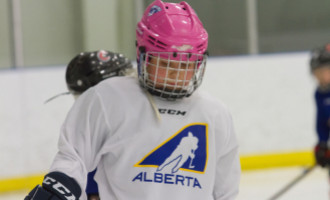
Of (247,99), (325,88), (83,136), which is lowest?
(247,99)

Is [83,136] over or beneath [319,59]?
over

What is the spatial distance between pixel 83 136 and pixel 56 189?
0.14m

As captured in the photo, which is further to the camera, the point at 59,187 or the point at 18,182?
the point at 18,182

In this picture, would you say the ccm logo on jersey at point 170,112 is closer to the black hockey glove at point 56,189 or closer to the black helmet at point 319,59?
the black hockey glove at point 56,189

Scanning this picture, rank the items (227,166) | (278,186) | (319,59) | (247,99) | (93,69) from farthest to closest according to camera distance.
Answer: (247,99)
(278,186)
(319,59)
(93,69)
(227,166)

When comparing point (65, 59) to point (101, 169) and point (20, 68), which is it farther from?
point (101, 169)

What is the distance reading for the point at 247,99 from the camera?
13.9 ft

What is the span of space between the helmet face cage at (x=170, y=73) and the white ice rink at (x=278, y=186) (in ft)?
7.64

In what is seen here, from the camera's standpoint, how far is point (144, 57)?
118 cm

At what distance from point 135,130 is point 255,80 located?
127 inches

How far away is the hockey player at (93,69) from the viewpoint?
163 centimetres

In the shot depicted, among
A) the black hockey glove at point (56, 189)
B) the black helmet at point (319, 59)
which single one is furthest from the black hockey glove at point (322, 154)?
the black hockey glove at point (56, 189)

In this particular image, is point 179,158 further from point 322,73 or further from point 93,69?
point 322,73

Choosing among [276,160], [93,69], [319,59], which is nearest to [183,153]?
[93,69]
